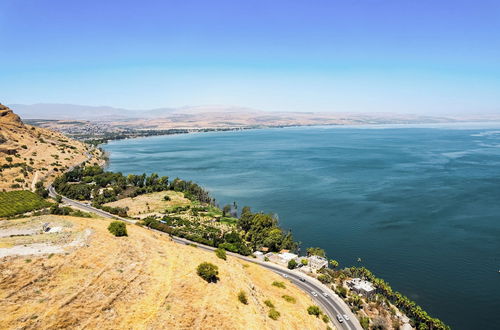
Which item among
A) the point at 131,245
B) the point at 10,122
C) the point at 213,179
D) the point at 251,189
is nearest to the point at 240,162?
the point at 213,179

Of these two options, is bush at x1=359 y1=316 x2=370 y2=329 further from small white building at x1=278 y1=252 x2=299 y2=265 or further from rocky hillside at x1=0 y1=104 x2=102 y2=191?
rocky hillside at x1=0 y1=104 x2=102 y2=191

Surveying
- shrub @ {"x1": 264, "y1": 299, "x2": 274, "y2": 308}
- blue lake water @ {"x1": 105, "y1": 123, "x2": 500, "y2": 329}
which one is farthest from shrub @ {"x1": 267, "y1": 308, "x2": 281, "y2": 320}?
blue lake water @ {"x1": 105, "y1": 123, "x2": 500, "y2": 329}

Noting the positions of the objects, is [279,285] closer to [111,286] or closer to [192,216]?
[111,286]

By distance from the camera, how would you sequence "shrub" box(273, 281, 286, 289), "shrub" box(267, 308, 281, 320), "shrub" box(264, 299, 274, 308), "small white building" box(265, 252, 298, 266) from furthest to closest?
"small white building" box(265, 252, 298, 266)
"shrub" box(273, 281, 286, 289)
"shrub" box(264, 299, 274, 308)
"shrub" box(267, 308, 281, 320)

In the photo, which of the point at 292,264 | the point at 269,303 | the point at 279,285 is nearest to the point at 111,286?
the point at 269,303

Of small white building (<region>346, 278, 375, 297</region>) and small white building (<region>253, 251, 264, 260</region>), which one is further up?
small white building (<region>346, 278, 375, 297</region>)

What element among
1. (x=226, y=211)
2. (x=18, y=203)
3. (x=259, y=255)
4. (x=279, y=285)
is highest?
(x=18, y=203)

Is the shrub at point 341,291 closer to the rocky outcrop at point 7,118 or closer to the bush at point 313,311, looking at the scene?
the bush at point 313,311
